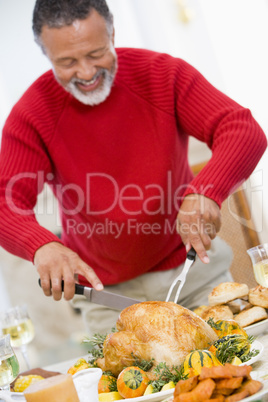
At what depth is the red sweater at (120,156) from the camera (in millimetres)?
1607

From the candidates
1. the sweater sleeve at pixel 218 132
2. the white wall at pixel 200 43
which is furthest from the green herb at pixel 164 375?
the white wall at pixel 200 43

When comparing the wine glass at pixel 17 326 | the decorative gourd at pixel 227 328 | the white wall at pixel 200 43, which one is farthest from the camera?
the white wall at pixel 200 43

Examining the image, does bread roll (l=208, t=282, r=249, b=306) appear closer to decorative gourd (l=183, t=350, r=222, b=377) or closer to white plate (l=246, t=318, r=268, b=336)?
white plate (l=246, t=318, r=268, b=336)

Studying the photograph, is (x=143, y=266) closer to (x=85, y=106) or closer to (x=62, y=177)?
(x=62, y=177)

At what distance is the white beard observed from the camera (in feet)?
5.24

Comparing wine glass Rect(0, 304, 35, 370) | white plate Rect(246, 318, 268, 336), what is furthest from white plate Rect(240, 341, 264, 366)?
wine glass Rect(0, 304, 35, 370)

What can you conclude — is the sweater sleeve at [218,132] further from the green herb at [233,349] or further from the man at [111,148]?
the green herb at [233,349]

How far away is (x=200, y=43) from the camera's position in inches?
127

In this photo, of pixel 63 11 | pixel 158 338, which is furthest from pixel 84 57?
pixel 158 338

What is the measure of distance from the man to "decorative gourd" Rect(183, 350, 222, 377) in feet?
2.49

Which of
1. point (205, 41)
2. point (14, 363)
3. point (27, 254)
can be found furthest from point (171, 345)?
point (205, 41)

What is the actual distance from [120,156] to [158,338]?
0.93 m

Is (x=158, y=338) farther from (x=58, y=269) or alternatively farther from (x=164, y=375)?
(x=58, y=269)

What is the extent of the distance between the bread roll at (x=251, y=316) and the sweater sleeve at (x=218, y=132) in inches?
14.1
